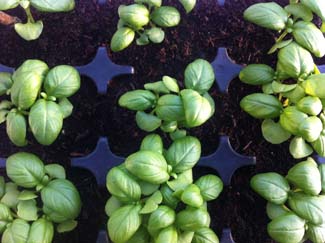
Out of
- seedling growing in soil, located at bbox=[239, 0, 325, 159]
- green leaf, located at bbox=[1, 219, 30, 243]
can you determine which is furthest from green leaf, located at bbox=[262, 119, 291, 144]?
green leaf, located at bbox=[1, 219, 30, 243]

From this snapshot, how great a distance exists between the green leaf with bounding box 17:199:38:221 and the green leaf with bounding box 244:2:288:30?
655 millimetres

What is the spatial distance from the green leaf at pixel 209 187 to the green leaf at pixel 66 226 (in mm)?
301

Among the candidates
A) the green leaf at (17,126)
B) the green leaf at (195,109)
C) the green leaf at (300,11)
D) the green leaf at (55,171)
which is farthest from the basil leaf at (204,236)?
the green leaf at (300,11)

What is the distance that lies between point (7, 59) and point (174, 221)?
1.99 feet

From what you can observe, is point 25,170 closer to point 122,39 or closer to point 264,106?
point 122,39

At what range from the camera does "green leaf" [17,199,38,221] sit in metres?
0.91

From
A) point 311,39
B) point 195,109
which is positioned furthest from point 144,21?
point 311,39

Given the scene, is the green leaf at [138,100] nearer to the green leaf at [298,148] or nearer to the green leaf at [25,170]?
the green leaf at [25,170]

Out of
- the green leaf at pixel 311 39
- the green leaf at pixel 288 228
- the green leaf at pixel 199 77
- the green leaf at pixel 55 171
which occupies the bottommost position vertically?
the green leaf at pixel 55 171

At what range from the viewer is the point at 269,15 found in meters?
0.99

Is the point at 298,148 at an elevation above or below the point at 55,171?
above

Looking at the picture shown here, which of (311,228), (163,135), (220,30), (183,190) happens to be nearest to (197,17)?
(220,30)

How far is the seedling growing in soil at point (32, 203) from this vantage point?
35.2 inches

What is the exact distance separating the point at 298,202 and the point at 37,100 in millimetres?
606
